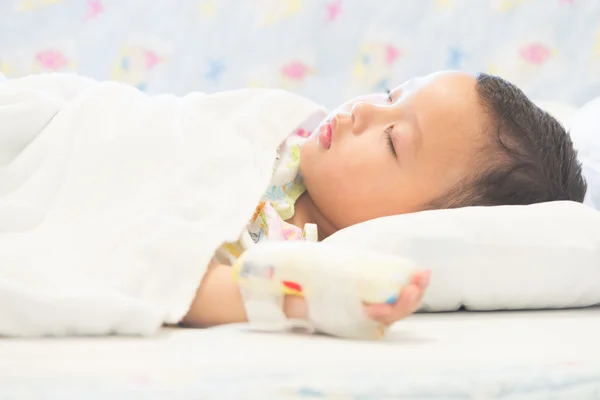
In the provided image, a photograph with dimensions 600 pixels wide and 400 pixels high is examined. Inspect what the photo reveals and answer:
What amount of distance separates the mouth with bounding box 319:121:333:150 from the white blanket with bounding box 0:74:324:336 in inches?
2.3

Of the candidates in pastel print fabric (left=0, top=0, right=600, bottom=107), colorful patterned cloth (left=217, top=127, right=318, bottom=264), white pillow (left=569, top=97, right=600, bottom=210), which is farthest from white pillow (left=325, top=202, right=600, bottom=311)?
pastel print fabric (left=0, top=0, right=600, bottom=107)

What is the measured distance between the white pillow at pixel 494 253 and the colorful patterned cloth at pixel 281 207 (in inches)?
5.0

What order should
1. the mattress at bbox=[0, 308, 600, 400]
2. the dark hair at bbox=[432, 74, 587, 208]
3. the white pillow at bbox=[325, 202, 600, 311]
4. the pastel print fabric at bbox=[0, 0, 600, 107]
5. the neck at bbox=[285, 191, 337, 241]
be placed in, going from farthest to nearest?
the pastel print fabric at bbox=[0, 0, 600, 107], the neck at bbox=[285, 191, 337, 241], the dark hair at bbox=[432, 74, 587, 208], the white pillow at bbox=[325, 202, 600, 311], the mattress at bbox=[0, 308, 600, 400]

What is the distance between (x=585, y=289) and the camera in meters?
0.94

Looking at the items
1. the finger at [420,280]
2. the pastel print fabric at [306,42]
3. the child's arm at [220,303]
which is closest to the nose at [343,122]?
the child's arm at [220,303]

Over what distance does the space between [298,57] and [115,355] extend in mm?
1379

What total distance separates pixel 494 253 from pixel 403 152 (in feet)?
0.93

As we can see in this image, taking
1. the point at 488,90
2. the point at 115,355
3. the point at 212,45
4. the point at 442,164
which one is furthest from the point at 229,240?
the point at 212,45

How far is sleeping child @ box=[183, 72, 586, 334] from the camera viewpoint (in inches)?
44.3

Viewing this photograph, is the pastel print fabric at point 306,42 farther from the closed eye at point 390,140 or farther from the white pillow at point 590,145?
the closed eye at point 390,140

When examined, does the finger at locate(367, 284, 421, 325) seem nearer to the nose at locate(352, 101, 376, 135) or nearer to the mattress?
the mattress

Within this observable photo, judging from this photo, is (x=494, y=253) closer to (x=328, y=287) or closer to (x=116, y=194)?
(x=328, y=287)

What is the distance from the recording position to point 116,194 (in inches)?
35.8

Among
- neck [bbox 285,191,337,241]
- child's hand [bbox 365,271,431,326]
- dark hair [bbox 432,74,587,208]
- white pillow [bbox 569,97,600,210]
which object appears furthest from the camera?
white pillow [bbox 569,97,600,210]
